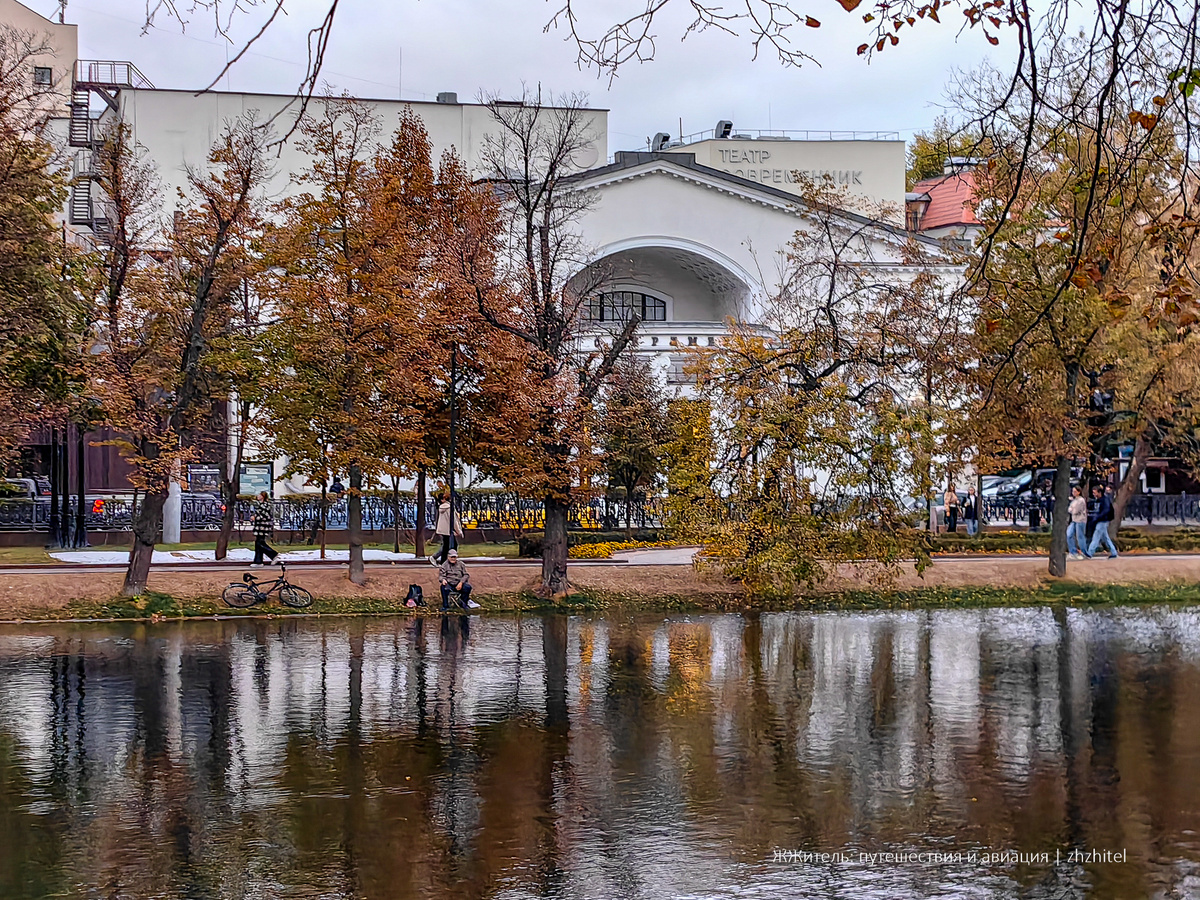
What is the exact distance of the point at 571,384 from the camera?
25.7 m

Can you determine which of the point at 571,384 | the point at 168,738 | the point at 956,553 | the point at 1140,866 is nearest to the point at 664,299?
the point at 956,553

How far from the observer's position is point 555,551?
25344mm

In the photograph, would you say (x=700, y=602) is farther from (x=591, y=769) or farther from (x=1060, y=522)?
(x=591, y=769)

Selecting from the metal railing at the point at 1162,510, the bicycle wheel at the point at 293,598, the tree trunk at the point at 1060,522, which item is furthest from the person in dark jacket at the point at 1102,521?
the bicycle wheel at the point at 293,598

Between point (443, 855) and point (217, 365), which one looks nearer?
point (443, 855)

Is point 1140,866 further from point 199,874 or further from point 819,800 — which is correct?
point 199,874

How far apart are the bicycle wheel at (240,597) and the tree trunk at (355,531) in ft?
7.86

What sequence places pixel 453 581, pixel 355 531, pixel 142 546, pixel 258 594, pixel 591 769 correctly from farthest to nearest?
1. pixel 355 531
2. pixel 453 581
3. pixel 258 594
4. pixel 142 546
5. pixel 591 769

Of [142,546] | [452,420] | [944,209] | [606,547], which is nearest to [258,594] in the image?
[142,546]

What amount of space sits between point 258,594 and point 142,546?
2.39m

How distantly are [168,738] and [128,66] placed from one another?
40363 mm

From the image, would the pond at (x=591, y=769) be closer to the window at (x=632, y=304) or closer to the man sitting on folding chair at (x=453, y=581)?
the man sitting on folding chair at (x=453, y=581)

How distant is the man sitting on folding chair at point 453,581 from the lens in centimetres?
2378

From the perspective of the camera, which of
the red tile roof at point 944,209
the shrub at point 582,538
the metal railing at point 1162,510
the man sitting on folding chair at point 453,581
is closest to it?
the man sitting on folding chair at point 453,581
